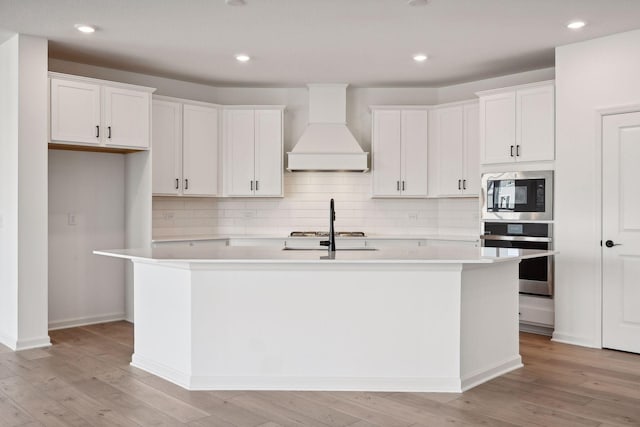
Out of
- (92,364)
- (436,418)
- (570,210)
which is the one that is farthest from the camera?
(570,210)

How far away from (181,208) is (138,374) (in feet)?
9.20

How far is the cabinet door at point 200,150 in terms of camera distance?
618 centimetres

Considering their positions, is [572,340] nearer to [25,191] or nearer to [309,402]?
[309,402]

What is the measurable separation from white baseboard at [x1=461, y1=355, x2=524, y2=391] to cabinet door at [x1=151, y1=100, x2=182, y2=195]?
12.1ft

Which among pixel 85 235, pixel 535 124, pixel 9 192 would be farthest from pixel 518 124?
pixel 9 192

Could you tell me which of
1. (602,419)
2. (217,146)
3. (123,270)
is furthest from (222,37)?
(602,419)

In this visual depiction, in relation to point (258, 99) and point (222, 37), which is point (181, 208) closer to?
point (258, 99)

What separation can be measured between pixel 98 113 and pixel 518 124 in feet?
12.9

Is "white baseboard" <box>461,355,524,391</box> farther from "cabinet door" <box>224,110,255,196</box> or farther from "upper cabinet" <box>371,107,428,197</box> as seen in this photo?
"cabinet door" <box>224,110,255,196</box>

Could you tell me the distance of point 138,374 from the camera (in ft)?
13.1

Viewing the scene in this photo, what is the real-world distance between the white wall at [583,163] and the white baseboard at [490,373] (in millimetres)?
1091

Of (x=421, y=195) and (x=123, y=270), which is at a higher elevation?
(x=421, y=195)

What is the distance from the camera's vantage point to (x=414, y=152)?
649 centimetres

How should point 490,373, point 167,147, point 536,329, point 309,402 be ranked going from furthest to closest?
1. point 167,147
2. point 536,329
3. point 490,373
4. point 309,402
